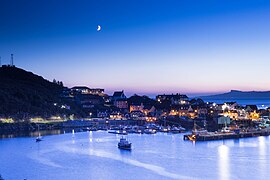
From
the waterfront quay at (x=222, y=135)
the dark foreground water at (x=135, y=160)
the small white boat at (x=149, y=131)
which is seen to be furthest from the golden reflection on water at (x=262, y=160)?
A: the small white boat at (x=149, y=131)

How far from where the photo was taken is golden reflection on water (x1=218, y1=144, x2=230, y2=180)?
17.1 metres

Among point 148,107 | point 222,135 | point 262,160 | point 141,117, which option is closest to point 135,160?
point 262,160

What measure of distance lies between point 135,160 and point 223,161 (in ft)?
13.8

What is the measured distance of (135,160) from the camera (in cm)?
2066

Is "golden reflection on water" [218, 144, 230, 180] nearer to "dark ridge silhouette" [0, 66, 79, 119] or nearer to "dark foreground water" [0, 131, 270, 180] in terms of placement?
"dark foreground water" [0, 131, 270, 180]

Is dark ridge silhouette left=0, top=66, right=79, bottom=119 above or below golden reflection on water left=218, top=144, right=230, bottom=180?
Result: above

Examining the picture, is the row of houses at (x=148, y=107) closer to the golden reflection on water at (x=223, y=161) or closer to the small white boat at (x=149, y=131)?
the small white boat at (x=149, y=131)

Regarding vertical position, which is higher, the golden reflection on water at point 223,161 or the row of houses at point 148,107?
the row of houses at point 148,107

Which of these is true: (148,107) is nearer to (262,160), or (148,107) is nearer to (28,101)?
(28,101)

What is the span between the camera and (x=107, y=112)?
2002 inches

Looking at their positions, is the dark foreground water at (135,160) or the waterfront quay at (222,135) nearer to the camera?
the dark foreground water at (135,160)

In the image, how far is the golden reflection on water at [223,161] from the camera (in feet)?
56.1

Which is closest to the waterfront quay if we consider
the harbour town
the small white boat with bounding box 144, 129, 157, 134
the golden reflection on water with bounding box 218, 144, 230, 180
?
the harbour town

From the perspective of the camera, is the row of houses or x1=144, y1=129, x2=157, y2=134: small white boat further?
the row of houses
